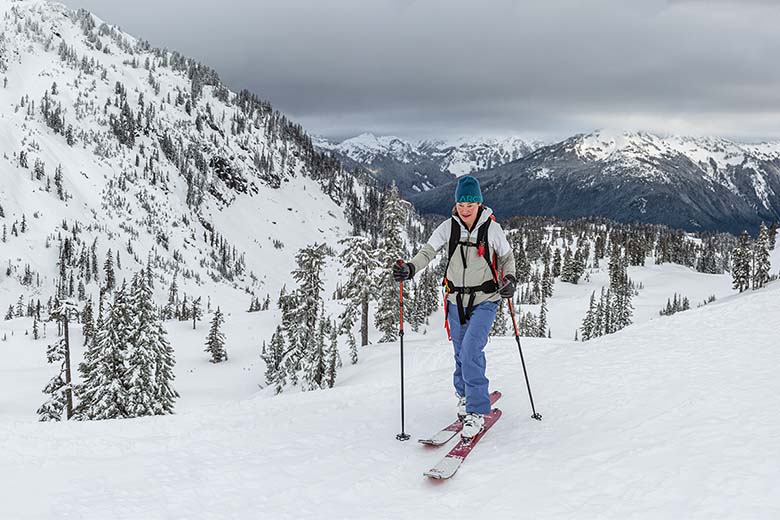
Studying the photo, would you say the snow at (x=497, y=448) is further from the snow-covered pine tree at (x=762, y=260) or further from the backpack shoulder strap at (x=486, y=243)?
the snow-covered pine tree at (x=762, y=260)

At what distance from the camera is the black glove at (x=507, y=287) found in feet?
23.5

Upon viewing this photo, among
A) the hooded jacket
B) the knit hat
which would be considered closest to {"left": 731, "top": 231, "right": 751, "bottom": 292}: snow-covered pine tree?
the hooded jacket

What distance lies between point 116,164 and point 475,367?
655ft

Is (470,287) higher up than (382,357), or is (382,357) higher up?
(470,287)

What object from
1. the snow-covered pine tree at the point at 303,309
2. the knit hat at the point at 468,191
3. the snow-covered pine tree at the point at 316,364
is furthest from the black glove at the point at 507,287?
the snow-covered pine tree at the point at 303,309

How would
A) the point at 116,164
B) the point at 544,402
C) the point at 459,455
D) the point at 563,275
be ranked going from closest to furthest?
the point at 459,455 → the point at 544,402 → the point at 563,275 → the point at 116,164

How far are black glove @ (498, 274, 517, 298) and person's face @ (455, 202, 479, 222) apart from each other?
1.09m

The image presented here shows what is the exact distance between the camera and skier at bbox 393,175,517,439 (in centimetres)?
727

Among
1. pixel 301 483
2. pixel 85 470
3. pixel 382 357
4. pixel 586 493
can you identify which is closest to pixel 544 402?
pixel 586 493

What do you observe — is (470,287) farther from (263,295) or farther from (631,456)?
(263,295)

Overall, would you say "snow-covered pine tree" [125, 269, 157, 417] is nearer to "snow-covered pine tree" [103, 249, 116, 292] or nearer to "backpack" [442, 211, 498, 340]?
"backpack" [442, 211, 498, 340]

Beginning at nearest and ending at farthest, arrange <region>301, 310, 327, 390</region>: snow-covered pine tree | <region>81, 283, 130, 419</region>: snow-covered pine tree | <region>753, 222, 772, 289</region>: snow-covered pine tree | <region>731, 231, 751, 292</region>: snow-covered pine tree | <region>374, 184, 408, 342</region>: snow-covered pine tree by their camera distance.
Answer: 1. <region>81, 283, 130, 419</region>: snow-covered pine tree
2. <region>301, 310, 327, 390</region>: snow-covered pine tree
3. <region>374, 184, 408, 342</region>: snow-covered pine tree
4. <region>731, 231, 751, 292</region>: snow-covered pine tree
5. <region>753, 222, 772, 289</region>: snow-covered pine tree

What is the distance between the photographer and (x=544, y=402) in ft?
29.1

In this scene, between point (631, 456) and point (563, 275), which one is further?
point (563, 275)
